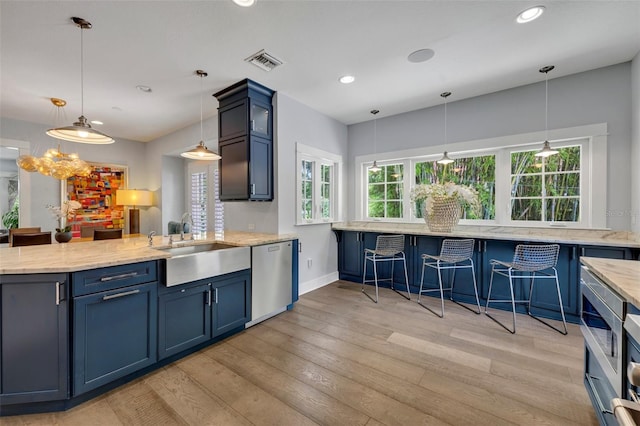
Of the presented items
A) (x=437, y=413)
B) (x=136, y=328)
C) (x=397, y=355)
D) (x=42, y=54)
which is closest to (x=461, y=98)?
(x=397, y=355)

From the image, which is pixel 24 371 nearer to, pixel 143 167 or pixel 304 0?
pixel 304 0

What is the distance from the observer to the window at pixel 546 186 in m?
3.28

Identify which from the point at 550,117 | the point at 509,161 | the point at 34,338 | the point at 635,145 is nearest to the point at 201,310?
the point at 34,338

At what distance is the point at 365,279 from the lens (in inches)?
176

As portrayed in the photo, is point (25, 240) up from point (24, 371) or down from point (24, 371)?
up

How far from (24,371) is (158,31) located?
8.81ft

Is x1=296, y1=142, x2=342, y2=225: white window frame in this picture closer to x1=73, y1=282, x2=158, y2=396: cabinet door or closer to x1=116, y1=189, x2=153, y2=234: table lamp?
x1=73, y1=282, x2=158, y2=396: cabinet door

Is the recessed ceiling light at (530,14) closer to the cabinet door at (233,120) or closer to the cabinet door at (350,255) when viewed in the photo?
the cabinet door at (233,120)

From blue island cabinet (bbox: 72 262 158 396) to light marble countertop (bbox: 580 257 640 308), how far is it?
9.15ft

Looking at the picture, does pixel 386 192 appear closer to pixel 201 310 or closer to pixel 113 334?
pixel 201 310

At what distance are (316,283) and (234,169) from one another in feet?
6.98

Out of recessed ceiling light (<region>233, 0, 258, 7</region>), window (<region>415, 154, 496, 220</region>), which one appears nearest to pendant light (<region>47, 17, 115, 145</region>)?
recessed ceiling light (<region>233, 0, 258, 7</region>)

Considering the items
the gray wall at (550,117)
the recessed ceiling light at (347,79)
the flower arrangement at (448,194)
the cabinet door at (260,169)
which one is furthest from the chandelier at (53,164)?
the flower arrangement at (448,194)

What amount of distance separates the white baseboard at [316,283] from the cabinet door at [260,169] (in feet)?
4.66
